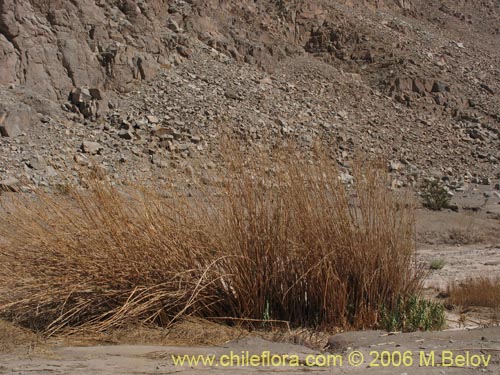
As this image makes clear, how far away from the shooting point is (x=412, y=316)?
4.29m

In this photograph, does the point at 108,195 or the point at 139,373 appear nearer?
the point at 139,373

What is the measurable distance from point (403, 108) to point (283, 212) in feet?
71.7

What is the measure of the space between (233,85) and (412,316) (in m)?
17.5

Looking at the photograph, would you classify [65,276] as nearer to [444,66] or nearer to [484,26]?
[444,66]

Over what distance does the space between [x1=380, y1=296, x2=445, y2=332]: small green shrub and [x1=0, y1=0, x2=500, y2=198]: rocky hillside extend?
21.5 feet

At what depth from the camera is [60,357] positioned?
3572 mm

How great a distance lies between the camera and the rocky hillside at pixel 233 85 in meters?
15.9

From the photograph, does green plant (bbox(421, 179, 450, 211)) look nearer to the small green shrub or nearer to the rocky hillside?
the rocky hillside

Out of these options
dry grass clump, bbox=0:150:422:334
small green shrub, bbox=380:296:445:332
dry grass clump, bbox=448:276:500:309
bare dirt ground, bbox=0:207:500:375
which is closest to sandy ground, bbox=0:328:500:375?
bare dirt ground, bbox=0:207:500:375

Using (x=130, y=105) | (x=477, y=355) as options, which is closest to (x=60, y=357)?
(x=477, y=355)

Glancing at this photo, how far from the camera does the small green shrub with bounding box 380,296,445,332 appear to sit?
424 cm

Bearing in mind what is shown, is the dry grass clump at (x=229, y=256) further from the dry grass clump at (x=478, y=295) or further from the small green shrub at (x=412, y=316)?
the dry grass clump at (x=478, y=295)

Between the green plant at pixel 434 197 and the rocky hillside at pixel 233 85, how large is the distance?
25.7 inches

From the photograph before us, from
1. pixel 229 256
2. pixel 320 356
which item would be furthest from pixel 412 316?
pixel 229 256
